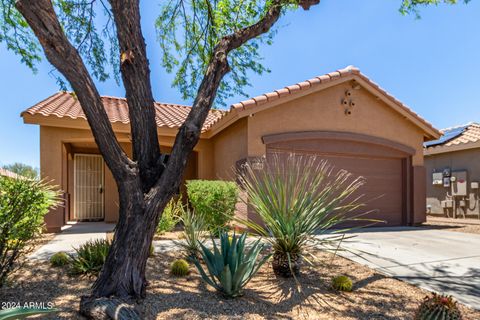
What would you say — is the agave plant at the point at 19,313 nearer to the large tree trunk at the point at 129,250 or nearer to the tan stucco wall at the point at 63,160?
the large tree trunk at the point at 129,250

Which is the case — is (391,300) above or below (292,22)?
below

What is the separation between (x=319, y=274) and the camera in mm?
5172

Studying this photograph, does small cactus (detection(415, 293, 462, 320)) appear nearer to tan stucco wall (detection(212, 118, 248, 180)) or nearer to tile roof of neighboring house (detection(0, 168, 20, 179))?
tile roof of neighboring house (detection(0, 168, 20, 179))

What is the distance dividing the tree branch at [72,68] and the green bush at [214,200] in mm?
4042

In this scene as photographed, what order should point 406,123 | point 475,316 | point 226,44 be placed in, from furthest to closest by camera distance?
1. point 406,123
2. point 226,44
3. point 475,316

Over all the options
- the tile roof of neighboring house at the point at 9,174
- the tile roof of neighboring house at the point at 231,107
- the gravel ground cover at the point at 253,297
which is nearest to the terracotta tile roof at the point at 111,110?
the tile roof of neighboring house at the point at 231,107

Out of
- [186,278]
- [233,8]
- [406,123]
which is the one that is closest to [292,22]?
[233,8]

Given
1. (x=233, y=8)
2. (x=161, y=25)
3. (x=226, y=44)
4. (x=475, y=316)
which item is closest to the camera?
(x=475, y=316)

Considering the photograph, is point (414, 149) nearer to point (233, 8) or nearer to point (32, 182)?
point (233, 8)

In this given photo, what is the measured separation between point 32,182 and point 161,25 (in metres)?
5.77

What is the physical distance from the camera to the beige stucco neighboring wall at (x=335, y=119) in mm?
9391

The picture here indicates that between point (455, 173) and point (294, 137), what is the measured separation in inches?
372

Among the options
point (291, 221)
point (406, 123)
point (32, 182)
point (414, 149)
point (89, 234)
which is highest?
point (406, 123)

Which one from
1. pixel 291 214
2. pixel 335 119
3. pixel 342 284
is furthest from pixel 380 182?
pixel 291 214
